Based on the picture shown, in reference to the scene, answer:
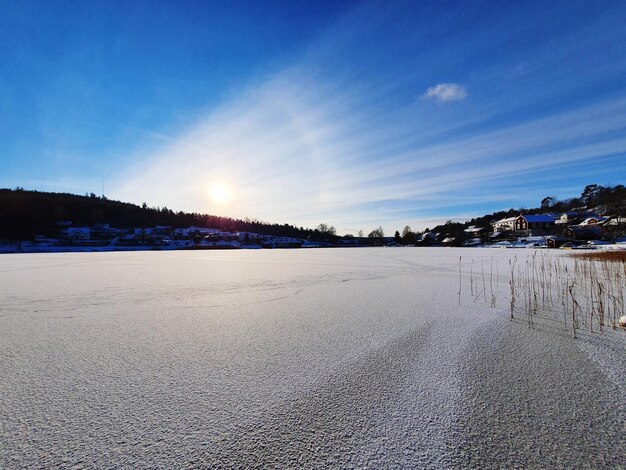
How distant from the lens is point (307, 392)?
2.02m

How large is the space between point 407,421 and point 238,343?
1981 mm

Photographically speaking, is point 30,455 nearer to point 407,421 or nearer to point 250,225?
point 407,421

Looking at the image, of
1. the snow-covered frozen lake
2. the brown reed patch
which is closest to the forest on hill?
the snow-covered frozen lake

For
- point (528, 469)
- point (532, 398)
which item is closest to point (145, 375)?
point (528, 469)

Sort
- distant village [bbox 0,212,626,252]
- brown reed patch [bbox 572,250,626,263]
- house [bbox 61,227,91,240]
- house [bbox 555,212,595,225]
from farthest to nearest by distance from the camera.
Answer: house [bbox 61,227,91,240] < house [bbox 555,212,595,225] < distant village [bbox 0,212,626,252] < brown reed patch [bbox 572,250,626,263]

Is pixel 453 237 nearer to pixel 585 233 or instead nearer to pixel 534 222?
pixel 534 222

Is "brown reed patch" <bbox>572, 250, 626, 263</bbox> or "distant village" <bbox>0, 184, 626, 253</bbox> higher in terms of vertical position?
"distant village" <bbox>0, 184, 626, 253</bbox>

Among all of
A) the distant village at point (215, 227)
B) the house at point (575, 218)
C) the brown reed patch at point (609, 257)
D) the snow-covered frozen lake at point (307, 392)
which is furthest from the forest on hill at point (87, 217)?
the brown reed patch at point (609, 257)

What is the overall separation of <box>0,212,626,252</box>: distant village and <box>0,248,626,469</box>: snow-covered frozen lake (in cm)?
4062

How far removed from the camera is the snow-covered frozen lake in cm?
142

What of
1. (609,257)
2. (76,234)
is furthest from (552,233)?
(76,234)

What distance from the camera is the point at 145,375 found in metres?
2.25

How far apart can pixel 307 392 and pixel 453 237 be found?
68.4m

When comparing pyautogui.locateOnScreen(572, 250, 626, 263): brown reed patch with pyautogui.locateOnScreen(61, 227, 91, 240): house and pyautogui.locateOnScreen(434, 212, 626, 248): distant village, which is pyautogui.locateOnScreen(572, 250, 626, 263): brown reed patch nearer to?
pyautogui.locateOnScreen(434, 212, 626, 248): distant village
